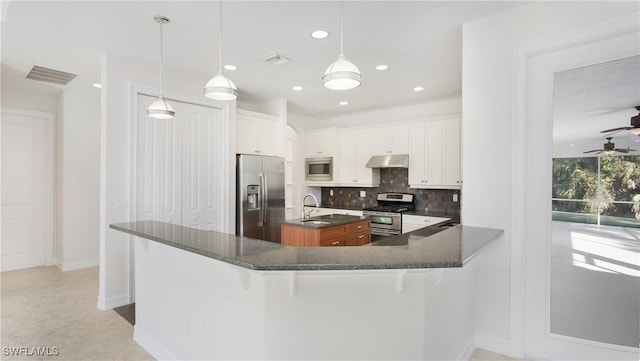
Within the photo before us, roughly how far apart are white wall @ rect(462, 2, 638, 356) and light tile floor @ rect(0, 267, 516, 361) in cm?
33

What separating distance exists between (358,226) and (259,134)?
2.17 metres

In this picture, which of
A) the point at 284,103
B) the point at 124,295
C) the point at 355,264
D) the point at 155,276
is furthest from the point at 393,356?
the point at 284,103

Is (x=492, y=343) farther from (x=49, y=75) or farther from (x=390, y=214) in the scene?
(x=49, y=75)

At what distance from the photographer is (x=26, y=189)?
16.4 ft

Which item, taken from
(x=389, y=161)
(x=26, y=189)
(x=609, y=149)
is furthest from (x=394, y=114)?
(x=26, y=189)

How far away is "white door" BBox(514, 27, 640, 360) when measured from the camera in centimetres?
236

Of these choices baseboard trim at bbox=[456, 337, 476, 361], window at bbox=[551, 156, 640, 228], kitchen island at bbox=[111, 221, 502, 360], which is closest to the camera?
kitchen island at bbox=[111, 221, 502, 360]

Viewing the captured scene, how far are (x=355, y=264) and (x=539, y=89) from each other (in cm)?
207

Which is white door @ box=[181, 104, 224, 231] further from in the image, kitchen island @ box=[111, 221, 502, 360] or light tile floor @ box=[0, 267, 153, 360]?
kitchen island @ box=[111, 221, 502, 360]

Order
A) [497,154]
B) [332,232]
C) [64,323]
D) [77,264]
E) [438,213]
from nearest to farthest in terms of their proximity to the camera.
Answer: [497,154], [64,323], [332,232], [77,264], [438,213]

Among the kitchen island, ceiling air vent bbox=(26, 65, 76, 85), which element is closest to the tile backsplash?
the kitchen island

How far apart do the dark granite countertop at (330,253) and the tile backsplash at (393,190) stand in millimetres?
3061

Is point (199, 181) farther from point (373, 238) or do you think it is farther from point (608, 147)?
point (608, 147)

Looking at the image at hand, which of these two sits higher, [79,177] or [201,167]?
[201,167]
